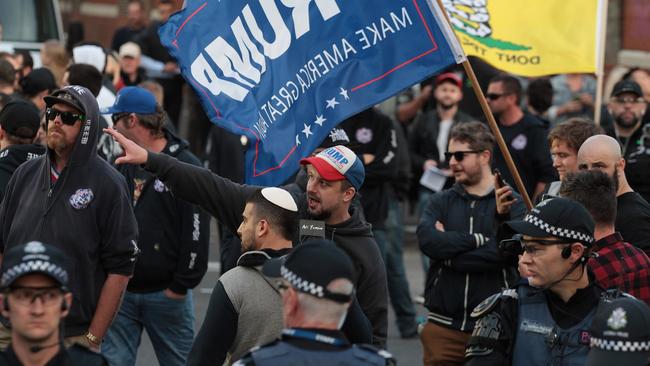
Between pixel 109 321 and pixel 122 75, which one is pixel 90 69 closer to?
pixel 109 321

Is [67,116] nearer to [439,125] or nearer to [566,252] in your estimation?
[566,252]

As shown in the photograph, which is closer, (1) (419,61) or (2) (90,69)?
(1) (419,61)

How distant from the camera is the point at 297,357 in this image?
4340mm

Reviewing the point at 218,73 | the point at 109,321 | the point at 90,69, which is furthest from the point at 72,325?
the point at 90,69

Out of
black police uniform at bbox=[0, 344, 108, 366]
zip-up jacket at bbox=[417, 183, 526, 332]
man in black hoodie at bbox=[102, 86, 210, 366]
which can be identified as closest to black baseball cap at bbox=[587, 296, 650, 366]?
black police uniform at bbox=[0, 344, 108, 366]

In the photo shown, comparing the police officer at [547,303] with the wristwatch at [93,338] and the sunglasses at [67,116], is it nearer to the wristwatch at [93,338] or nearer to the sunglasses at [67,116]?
the wristwatch at [93,338]

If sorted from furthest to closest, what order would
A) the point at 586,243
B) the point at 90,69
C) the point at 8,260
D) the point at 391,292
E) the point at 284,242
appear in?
the point at 391,292 → the point at 90,69 → the point at 284,242 → the point at 586,243 → the point at 8,260

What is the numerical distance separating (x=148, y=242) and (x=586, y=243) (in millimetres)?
3430

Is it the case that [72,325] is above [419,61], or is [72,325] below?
below

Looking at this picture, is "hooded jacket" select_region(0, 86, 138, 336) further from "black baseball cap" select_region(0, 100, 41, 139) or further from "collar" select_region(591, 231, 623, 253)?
"collar" select_region(591, 231, 623, 253)

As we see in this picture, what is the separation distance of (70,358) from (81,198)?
2.01 metres

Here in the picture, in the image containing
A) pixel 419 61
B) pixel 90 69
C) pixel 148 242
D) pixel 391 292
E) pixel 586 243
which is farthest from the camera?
pixel 391 292

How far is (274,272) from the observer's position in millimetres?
5559

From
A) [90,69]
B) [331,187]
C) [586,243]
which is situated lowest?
[586,243]
